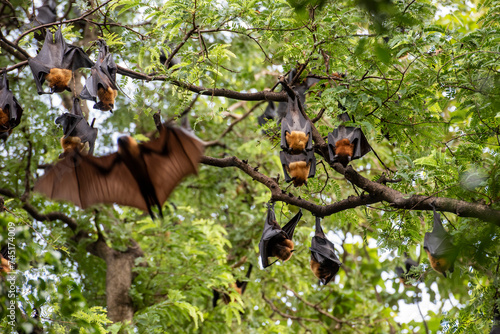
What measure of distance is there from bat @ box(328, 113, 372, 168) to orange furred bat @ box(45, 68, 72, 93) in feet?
8.25

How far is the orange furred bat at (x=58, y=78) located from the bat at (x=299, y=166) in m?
2.18

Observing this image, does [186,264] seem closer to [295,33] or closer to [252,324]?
[252,324]

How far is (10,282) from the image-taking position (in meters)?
2.97

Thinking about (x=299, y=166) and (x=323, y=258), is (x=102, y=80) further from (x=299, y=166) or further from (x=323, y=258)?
(x=323, y=258)

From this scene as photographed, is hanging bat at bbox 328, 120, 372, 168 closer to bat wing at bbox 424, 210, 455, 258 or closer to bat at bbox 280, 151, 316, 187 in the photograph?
bat at bbox 280, 151, 316, 187

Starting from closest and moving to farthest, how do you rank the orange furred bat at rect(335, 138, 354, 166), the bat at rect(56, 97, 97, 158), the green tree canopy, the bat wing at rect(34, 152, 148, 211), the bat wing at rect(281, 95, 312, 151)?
the green tree canopy → the orange furred bat at rect(335, 138, 354, 166) → the bat wing at rect(281, 95, 312, 151) → the bat wing at rect(34, 152, 148, 211) → the bat at rect(56, 97, 97, 158)

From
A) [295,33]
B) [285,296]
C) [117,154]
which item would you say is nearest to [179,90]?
[117,154]

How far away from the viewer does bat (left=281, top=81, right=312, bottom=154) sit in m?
3.92

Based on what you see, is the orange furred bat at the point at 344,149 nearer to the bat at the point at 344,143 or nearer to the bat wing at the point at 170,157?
the bat at the point at 344,143

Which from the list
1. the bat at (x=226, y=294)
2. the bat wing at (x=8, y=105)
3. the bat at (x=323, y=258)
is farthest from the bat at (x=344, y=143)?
the bat at (x=226, y=294)

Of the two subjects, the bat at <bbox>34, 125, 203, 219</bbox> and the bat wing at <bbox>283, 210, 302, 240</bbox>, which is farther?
the bat wing at <bbox>283, 210, 302, 240</bbox>

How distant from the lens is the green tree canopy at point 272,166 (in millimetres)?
3357

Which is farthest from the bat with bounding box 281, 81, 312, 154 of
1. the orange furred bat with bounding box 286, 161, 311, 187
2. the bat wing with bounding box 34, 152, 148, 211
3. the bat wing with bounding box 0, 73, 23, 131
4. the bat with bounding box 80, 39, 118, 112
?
the bat wing with bounding box 0, 73, 23, 131

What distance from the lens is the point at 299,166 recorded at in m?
4.03
